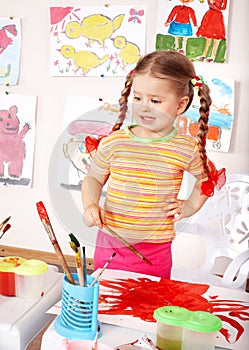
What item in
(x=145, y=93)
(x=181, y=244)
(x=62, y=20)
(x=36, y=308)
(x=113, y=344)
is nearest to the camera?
(x=113, y=344)

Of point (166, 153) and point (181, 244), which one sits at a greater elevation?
point (166, 153)

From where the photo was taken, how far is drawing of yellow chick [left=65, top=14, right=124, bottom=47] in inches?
79.8

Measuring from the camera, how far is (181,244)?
1.94 m

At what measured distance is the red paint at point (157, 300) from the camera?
0.81 m

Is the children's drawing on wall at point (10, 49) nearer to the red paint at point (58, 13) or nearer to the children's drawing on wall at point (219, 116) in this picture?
the red paint at point (58, 13)

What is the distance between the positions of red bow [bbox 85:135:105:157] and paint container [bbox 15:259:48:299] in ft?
0.84

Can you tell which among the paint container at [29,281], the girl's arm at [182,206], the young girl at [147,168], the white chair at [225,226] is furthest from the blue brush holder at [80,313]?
the white chair at [225,226]

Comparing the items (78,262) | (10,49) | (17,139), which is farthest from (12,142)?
(78,262)

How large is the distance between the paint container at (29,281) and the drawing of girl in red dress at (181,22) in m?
1.28

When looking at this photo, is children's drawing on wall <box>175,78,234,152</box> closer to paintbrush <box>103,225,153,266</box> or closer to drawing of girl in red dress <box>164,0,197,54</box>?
drawing of girl in red dress <box>164,0,197,54</box>

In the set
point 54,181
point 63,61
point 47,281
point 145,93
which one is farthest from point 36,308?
point 63,61

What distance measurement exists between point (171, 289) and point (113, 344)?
214mm

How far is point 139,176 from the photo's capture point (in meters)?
1.05

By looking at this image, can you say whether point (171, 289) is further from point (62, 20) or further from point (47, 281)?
point (62, 20)
